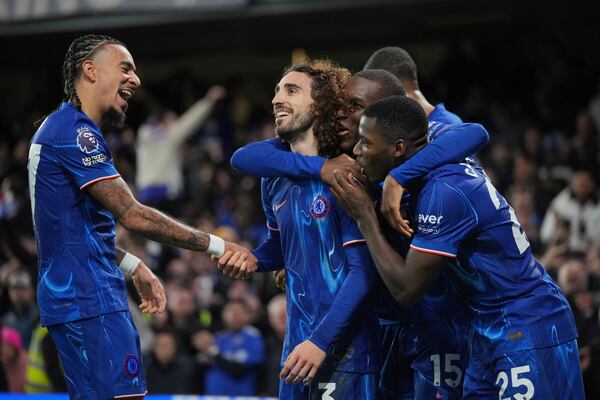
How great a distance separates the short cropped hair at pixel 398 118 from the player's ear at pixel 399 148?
18 millimetres

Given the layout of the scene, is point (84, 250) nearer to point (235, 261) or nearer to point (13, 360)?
point (235, 261)

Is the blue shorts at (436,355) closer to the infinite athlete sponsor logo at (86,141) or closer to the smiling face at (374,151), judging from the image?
the smiling face at (374,151)

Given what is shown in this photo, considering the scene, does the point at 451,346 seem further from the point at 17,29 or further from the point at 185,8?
the point at 17,29

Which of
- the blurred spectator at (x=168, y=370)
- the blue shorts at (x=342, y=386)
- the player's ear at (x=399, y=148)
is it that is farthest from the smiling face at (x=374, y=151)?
the blurred spectator at (x=168, y=370)

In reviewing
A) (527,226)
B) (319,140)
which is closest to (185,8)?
(527,226)

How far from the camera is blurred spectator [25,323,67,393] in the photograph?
942 centimetres

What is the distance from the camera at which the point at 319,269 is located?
4.65 metres

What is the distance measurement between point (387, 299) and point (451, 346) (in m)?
0.39

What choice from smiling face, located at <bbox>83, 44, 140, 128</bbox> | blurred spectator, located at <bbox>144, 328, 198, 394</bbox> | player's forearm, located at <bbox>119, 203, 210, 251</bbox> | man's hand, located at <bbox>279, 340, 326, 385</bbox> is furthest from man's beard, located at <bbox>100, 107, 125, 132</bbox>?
blurred spectator, located at <bbox>144, 328, 198, 394</bbox>

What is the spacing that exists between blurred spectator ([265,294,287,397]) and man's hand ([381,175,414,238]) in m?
4.96

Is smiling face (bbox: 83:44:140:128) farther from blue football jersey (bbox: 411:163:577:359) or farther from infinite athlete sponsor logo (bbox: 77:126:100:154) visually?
blue football jersey (bbox: 411:163:577:359)

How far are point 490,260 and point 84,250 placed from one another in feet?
5.99

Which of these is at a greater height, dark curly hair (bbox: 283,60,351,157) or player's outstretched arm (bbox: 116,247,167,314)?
dark curly hair (bbox: 283,60,351,157)

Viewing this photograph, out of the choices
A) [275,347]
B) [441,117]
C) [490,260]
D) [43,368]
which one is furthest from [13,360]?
[490,260]
